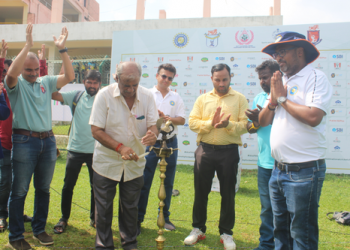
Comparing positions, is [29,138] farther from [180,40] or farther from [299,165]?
[180,40]

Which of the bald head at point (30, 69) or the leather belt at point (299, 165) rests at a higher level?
the bald head at point (30, 69)

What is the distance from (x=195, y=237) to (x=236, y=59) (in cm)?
557

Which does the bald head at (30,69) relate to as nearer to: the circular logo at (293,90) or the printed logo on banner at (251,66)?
the circular logo at (293,90)

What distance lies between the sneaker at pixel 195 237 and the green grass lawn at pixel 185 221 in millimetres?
61

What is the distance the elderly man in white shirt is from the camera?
265cm

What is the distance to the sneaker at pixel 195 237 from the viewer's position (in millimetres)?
3232

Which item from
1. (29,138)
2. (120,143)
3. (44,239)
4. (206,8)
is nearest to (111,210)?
(120,143)

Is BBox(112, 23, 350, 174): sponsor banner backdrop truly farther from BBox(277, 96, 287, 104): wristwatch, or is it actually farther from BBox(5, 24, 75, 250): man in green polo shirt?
BBox(277, 96, 287, 104): wristwatch

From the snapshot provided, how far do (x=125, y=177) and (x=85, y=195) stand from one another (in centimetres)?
279

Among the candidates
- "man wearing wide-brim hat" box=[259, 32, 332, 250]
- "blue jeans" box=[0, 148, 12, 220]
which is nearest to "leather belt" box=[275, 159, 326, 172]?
"man wearing wide-brim hat" box=[259, 32, 332, 250]

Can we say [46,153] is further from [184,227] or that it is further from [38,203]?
[184,227]

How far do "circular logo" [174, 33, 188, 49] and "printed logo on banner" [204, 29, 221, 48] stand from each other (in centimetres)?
61

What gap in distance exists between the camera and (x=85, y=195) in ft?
16.9

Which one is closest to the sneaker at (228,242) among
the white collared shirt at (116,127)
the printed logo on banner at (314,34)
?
the white collared shirt at (116,127)
